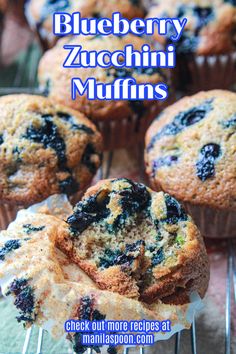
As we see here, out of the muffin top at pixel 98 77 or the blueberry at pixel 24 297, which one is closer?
the blueberry at pixel 24 297

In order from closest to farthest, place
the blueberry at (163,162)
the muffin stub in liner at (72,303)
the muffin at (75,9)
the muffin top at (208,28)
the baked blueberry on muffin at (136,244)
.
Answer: the muffin stub in liner at (72,303)
the baked blueberry on muffin at (136,244)
the blueberry at (163,162)
the muffin top at (208,28)
the muffin at (75,9)

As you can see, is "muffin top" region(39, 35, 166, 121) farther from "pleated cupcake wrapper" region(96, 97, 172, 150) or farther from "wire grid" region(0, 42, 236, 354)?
"wire grid" region(0, 42, 236, 354)

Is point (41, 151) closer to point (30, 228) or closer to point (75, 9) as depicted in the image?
point (30, 228)

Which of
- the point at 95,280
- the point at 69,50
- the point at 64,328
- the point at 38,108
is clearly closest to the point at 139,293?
the point at 95,280

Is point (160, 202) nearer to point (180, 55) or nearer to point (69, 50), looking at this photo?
point (69, 50)

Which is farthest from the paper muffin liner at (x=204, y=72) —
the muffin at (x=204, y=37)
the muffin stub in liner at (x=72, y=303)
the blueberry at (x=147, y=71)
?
the muffin stub in liner at (x=72, y=303)

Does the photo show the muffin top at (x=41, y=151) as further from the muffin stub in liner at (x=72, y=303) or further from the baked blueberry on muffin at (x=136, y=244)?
the muffin stub in liner at (x=72, y=303)

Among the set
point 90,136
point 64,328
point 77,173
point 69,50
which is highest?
point 69,50

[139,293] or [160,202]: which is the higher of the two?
[160,202]
